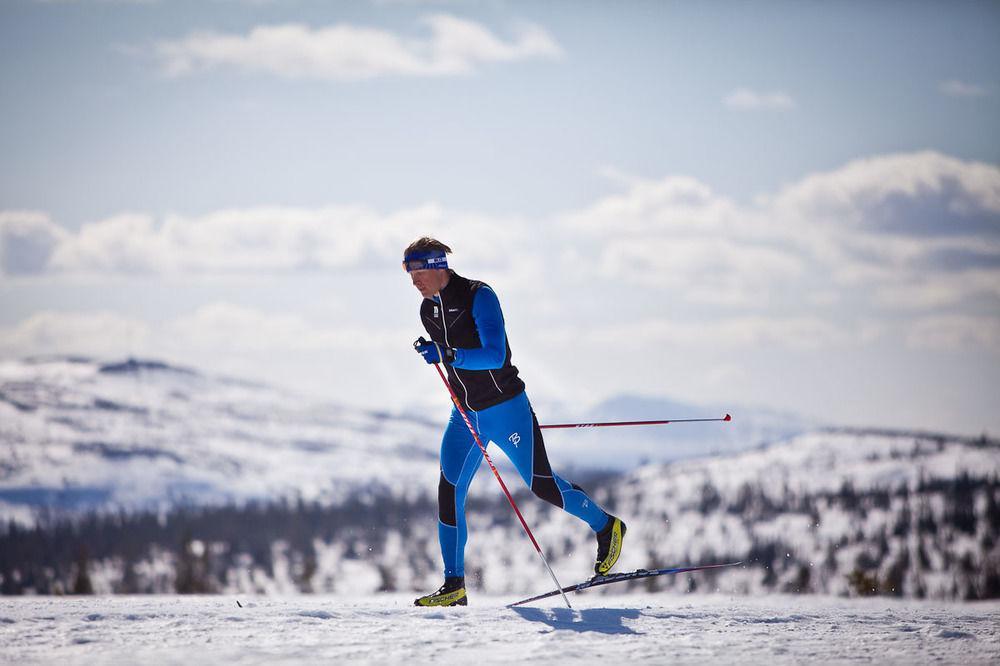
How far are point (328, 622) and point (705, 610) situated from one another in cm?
317

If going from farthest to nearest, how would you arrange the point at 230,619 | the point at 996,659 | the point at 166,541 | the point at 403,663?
1. the point at 166,541
2. the point at 230,619
3. the point at 996,659
4. the point at 403,663

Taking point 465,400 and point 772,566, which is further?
point 772,566

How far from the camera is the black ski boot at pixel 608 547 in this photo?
29.8ft

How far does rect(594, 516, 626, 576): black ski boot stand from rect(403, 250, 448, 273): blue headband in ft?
9.22

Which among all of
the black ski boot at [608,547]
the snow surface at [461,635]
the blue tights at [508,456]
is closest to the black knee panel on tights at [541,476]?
the blue tights at [508,456]

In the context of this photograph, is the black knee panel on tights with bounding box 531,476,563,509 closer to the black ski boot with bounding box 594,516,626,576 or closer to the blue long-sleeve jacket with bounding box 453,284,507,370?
the black ski boot with bounding box 594,516,626,576

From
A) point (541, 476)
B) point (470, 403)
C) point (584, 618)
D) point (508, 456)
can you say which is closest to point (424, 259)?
point (470, 403)

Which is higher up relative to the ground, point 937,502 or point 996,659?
point 996,659

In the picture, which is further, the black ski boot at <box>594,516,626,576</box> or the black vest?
the black ski boot at <box>594,516,626,576</box>

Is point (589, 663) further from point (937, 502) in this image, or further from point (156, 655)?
point (937, 502)

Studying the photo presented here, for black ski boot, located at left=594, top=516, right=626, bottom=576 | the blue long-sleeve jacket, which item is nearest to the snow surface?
black ski boot, located at left=594, top=516, right=626, bottom=576

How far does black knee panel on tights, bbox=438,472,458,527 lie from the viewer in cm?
897

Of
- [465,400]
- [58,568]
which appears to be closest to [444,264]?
[465,400]

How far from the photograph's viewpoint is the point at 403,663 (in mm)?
5984
